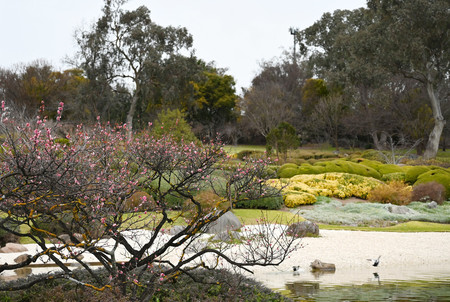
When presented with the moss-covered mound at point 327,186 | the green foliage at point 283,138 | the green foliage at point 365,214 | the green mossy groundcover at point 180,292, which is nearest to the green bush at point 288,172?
the moss-covered mound at point 327,186

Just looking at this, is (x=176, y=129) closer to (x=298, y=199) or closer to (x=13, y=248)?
(x=298, y=199)

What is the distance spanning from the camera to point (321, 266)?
927 cm

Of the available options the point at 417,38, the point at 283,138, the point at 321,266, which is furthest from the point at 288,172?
the point at 417,38

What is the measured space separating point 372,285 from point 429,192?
12.5m

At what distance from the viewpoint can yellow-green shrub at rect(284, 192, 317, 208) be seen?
17.6 metres

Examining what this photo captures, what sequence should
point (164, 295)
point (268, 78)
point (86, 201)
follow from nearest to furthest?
point (86, 201) → point (164, 295) → point (268, 78)

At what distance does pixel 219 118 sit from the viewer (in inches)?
1905

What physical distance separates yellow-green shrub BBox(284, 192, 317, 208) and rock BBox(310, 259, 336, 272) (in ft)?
26.8

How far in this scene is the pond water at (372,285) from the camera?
23.8ft

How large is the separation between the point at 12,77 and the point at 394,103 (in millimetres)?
33800

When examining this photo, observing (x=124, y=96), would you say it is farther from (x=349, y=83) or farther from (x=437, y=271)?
(x=437, y=271)

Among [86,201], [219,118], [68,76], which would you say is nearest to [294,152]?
[219,118]

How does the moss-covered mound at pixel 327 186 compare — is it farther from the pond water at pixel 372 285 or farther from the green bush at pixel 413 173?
the pond water at pixel 372 285

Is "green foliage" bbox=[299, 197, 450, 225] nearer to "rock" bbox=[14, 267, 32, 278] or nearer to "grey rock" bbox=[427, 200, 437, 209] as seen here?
"grey rock" bbox=[427, 200, 437, 209]
